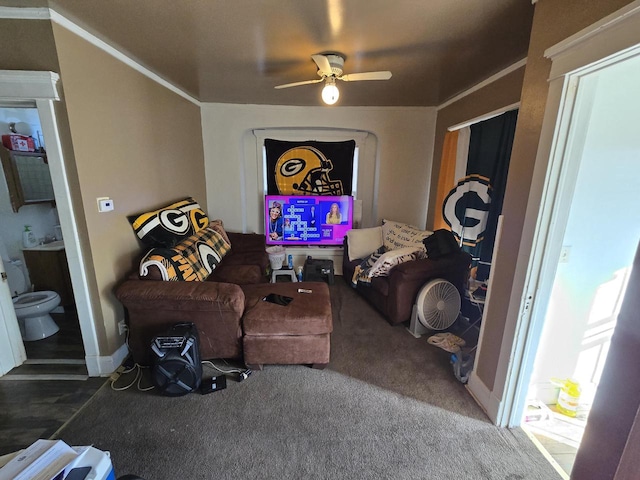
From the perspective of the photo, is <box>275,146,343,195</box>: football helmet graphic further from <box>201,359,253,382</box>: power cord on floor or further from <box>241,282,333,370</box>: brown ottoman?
<box>201,359,253,382</box>: power cord on floor

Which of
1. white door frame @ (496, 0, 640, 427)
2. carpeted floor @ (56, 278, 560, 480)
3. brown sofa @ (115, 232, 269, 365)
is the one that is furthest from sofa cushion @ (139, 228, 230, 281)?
white door frame @ (496, 0, 640, 427)

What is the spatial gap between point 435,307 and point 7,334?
344cm

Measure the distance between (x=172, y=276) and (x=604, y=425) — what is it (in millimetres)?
2518

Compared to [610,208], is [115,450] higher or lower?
lower

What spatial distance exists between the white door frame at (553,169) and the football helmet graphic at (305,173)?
2823 millimetres

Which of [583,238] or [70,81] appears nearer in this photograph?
[583,238]

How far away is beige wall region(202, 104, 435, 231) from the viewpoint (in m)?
3.78

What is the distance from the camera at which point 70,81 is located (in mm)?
1727

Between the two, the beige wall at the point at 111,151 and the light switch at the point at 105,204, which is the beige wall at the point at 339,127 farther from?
the light switch at the point at 105,204

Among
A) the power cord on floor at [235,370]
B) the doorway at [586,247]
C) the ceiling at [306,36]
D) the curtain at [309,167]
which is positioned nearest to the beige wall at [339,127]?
the curtain at [309,167]

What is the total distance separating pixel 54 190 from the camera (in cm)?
175

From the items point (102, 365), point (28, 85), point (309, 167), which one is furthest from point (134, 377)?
point (309, 167)

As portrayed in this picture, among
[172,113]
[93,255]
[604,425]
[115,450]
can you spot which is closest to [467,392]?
[604,425]

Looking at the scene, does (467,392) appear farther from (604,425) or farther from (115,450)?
(115,450)
